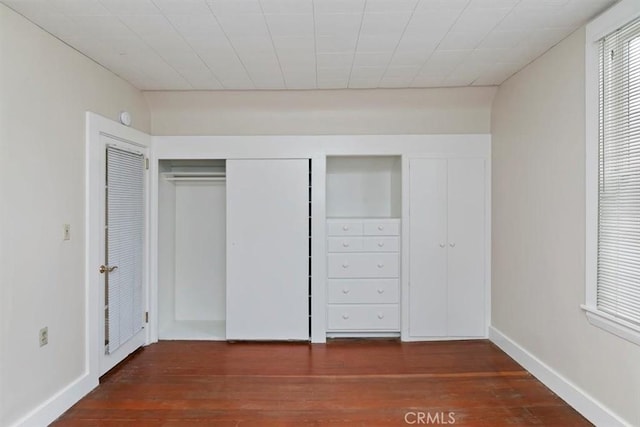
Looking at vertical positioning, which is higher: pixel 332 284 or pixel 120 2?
pixel 120 2

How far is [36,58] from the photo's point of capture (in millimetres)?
2342

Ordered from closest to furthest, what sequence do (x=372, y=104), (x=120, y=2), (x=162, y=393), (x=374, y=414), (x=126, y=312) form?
(x=120, y=2), (x=374, y=414), (x=162, y=393), (x=126, y=312), (x=372, y=104)

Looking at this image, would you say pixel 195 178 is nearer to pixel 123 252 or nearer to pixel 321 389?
pixel 123 252

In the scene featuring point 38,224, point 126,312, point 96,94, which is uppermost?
point 96,94

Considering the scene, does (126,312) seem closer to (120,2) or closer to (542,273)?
(120,2)

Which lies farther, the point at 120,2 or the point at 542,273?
the point at 542,273

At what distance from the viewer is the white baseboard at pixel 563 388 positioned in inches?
88.8

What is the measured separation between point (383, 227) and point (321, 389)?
5.48 ft

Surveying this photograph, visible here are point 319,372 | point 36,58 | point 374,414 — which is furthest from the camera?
point 319,372

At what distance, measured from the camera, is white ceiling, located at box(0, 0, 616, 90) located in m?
2.16

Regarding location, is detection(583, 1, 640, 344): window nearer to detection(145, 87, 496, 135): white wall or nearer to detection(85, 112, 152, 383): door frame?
detection(145, 87, 496, 135): white wall

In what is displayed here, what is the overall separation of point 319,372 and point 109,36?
2.90 meters

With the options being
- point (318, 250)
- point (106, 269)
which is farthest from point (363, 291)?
point (106, 269)

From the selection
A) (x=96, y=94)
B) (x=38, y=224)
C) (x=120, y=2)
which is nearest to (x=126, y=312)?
(x=38, y=224)
